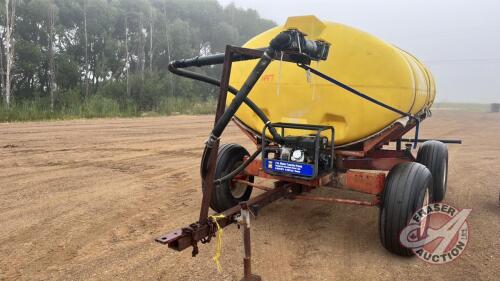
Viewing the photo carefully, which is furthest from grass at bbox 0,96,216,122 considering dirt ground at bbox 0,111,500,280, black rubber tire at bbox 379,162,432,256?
black rubber tire at bbox 379,162,432,256

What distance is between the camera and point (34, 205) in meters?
5.15

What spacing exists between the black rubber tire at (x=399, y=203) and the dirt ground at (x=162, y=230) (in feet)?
0.59

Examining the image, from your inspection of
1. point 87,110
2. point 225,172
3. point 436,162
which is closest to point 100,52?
point 87,110

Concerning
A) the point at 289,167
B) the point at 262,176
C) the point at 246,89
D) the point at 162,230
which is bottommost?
the point at 162,230

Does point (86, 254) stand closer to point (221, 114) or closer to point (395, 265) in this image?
point (221, 114)

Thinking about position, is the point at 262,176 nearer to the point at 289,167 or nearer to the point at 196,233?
the point at 289,167

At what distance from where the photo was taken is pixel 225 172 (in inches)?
194

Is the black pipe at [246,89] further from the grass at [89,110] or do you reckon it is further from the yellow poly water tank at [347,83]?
the grass at [89,110]

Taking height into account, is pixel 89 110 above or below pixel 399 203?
above

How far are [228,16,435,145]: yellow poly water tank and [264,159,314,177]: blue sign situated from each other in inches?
27.2

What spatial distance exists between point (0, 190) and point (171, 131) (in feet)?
28.4

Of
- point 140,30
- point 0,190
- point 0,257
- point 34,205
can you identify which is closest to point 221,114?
point 0,257

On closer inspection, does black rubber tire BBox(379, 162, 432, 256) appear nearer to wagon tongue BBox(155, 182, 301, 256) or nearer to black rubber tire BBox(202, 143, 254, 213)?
wagon tongue BBox(155, 182, 301, 256)

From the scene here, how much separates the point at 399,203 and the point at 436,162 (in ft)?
7.13
